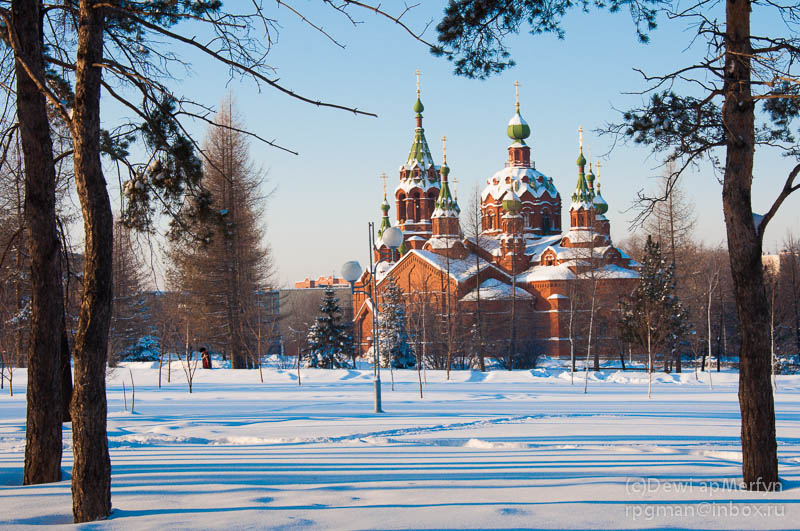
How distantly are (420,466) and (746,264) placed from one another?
3.49 meters

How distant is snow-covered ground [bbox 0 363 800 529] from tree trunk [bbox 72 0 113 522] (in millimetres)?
363

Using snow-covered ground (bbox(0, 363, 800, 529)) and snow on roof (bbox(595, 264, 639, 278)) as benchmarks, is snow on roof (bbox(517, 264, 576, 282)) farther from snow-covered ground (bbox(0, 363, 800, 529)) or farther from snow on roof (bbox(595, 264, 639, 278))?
snow-covered ground (bbox(0, 363, 800, 529))

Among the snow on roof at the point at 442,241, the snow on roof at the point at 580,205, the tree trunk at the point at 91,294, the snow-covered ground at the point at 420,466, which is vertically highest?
the snow on roof at the point at 580,205

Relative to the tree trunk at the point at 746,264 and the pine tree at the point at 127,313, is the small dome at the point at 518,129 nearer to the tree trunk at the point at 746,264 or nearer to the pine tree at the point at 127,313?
the pine tree at the point at 127,313

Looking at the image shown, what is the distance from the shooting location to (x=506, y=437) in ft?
31.4

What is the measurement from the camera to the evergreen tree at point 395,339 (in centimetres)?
3597

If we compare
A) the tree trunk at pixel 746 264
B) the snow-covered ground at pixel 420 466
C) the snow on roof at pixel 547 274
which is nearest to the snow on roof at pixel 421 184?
the snow on roof at pixel 547 274

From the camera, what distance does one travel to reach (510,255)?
166 feet

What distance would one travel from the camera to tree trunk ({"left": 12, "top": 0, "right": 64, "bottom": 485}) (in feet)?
20.3

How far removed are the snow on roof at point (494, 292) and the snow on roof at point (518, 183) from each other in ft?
28.8

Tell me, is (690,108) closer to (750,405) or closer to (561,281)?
(750,405)

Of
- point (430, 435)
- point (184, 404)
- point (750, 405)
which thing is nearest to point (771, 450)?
point (750, 405)

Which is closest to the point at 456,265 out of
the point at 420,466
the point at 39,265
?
the point at 420,466

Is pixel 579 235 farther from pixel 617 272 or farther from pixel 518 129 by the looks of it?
pixel 518 129
